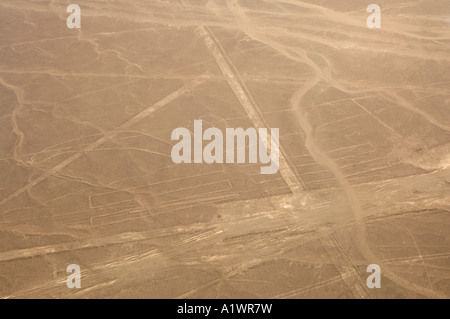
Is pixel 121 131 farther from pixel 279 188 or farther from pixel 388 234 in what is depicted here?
pixel 388 234

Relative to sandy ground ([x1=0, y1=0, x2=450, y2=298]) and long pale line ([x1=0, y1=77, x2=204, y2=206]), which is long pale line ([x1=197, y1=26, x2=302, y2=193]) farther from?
long pale line ([x1=0, y1=77, x2=204, y2=206])

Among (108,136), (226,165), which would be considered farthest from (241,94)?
(108,136)

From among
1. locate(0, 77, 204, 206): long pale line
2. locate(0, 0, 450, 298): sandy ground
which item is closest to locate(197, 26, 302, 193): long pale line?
locate(0, 0, 450, 298): sandy ground

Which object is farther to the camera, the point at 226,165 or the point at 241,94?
the point at 241,94

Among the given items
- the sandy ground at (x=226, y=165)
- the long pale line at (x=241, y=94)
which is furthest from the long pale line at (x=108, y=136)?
the long pale line at (x=241, y=94)

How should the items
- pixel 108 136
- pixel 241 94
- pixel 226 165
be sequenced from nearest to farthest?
pixel 226 165 < pixel 108 136 < pixel 241 94

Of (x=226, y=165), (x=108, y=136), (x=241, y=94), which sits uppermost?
(x=241, y=94)

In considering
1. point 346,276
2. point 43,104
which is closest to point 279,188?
point 346,276

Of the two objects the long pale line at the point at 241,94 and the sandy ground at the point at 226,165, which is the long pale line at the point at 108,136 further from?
the long pale line at the point at 241,94

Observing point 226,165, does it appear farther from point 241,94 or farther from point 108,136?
point 108,136
